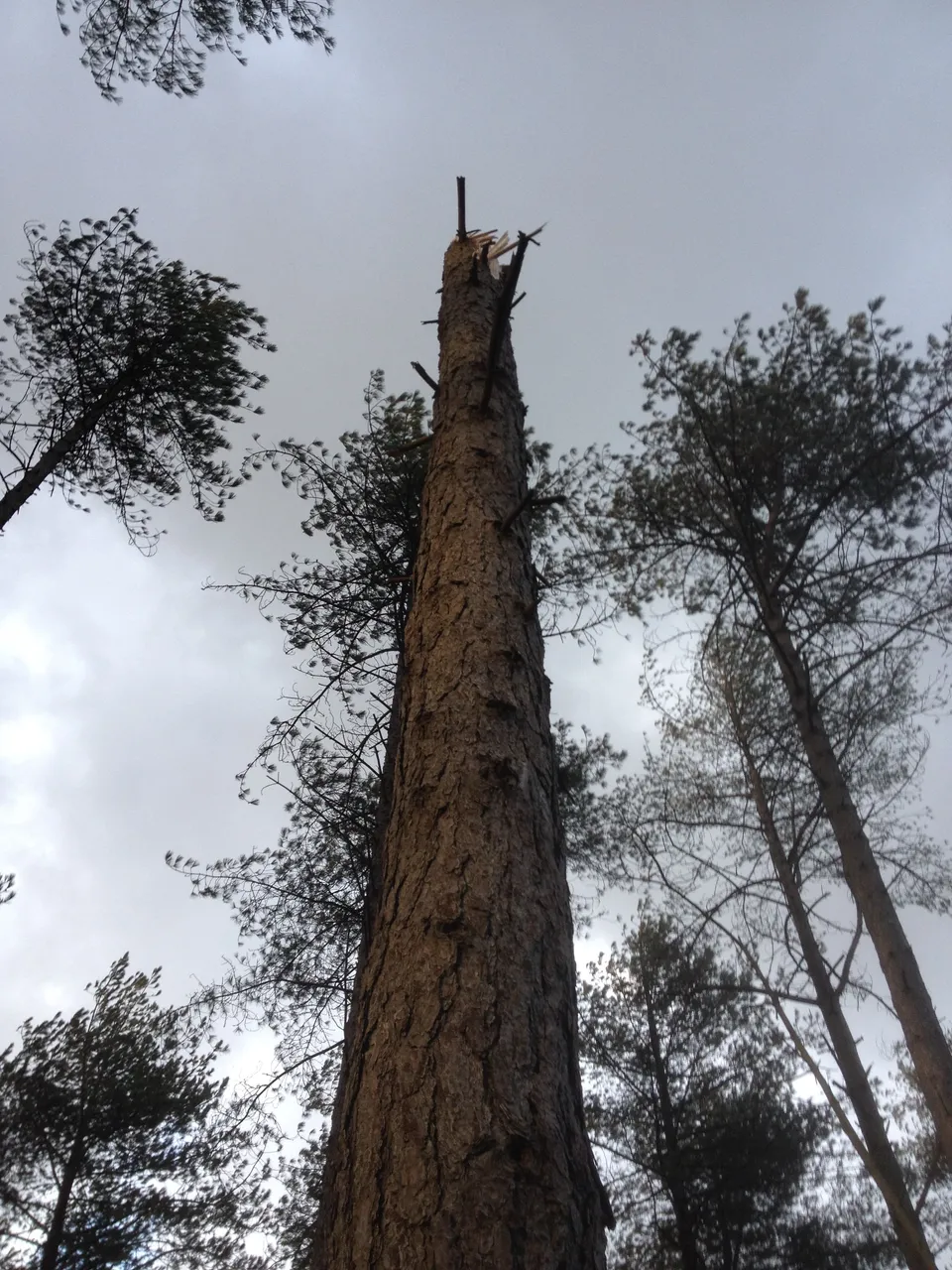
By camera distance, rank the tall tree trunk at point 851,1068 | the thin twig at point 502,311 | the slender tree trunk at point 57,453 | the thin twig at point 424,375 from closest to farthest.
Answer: the thin twig at point 502,311 < the thin twig at point 424,375 < the tall tree trunk at point 851,1068 < the slender tree trunk at point 57,453

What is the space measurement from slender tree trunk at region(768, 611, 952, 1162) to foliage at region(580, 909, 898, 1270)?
13.4 ft

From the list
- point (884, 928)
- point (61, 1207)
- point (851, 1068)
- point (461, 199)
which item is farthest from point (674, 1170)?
point (461, 199)

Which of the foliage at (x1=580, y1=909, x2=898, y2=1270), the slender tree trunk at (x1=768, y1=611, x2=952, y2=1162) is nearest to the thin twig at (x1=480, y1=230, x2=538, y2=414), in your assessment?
the slender tree trunk at (x1=768, y1=611, x2=952, y2=1162)

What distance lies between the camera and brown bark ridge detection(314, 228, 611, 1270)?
1.22m

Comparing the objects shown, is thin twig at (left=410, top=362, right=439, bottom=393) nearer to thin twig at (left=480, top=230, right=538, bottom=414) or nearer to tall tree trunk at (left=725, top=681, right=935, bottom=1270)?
thin twig at (left=480, top=230, right=538, bottom=414)

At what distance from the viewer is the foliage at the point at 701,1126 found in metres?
8.70

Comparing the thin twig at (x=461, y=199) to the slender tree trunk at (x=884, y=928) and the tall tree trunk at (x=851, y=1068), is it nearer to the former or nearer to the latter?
the slender tree trunk at (x=884, y=928)

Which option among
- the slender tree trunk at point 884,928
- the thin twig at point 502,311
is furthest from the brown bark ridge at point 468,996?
the slender tree trunk at point 884,928

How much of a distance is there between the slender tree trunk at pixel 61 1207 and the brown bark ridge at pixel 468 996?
9.41 m

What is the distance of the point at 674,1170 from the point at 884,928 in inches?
226

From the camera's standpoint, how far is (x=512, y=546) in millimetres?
2814

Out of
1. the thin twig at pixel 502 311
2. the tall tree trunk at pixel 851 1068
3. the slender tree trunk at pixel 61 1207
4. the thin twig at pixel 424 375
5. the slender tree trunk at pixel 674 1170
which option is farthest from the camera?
the slender tree trunk at pixel 674 1170

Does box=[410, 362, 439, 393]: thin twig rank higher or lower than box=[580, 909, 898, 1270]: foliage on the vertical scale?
higher

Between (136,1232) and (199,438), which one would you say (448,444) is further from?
(136,1232)
